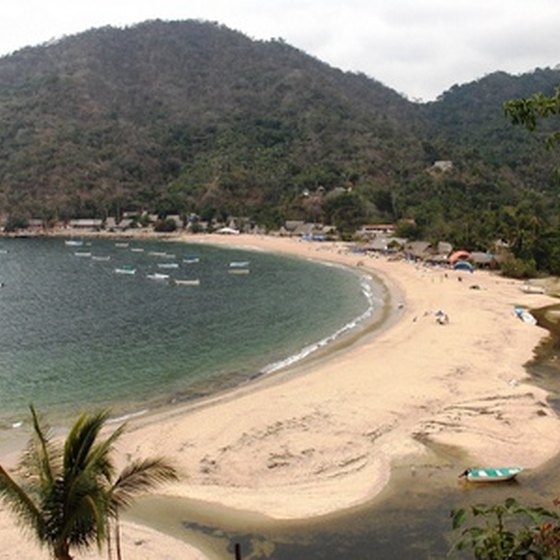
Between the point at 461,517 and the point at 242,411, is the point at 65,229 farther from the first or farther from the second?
the point at 461,517

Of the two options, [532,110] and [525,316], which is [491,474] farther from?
[525,316]

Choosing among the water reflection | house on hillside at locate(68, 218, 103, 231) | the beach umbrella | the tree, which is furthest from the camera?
house on hillside at locate(68, 218, 103, 231)

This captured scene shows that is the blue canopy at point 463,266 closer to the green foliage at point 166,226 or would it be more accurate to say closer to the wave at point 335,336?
the wave at point 335,336

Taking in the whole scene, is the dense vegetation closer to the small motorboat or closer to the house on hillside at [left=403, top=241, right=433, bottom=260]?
the house on hillside at [left=403, top=241, right=433, bottom=260]

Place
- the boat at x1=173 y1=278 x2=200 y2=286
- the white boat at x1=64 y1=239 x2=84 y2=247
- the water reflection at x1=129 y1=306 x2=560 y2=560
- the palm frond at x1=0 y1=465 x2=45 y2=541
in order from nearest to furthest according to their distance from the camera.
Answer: the palm frond at x1=0 y1=465 x2=45 y2=541
the water reflection at x1=129 y1=306 x2=560 y2=560
the boat at x1=173 y1=278 x2=200 y2=286
the white boat at x1=64 y1=239 x2=84 y2=247

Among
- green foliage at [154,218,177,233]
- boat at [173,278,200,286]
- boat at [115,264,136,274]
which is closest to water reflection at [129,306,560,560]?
boat at [173,278,200,286]

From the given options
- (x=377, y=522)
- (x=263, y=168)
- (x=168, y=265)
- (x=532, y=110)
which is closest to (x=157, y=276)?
(x=168, y=265)

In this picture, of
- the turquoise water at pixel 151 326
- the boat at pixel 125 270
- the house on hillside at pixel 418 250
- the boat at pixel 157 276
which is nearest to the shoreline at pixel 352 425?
the turquoise water at pixel 151 326

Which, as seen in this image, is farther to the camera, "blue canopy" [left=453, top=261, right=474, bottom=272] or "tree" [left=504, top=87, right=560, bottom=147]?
"blue canopy" [left=453, top=261, right=474, bottom=272]
